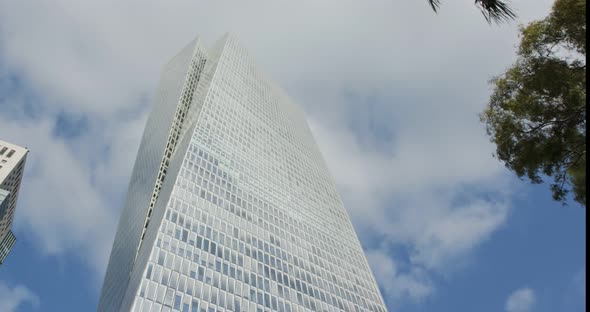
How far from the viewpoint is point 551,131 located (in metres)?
14.7

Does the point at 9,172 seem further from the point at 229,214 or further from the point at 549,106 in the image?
the point at 549,106

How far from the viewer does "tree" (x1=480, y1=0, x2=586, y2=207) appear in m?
13.8

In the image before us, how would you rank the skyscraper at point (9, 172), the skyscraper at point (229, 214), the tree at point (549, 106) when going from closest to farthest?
the tree at point (549, 106), the skyscraper at point (229, 214), the skyscraper at point (9, 172)

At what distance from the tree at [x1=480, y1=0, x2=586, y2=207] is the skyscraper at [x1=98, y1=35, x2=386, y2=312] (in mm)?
43527

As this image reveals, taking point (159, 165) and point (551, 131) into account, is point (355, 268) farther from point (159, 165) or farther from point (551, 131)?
point (551, 131)

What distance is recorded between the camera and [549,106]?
47.9 ft

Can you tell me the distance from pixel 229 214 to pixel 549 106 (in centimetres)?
6572

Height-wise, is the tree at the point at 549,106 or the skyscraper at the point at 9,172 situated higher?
the skyscraper at the point at 9,172

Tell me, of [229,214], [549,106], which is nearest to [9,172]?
[229,214]

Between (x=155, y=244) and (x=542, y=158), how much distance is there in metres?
50.8

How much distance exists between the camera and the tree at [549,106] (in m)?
13.8

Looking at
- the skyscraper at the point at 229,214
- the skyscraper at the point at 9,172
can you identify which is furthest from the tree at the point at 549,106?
the skyscraper at the point at 9,172

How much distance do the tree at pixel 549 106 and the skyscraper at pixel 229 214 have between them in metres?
43.5

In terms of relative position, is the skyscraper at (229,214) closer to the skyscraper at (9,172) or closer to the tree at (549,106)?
the skyscraper at (9,172)
